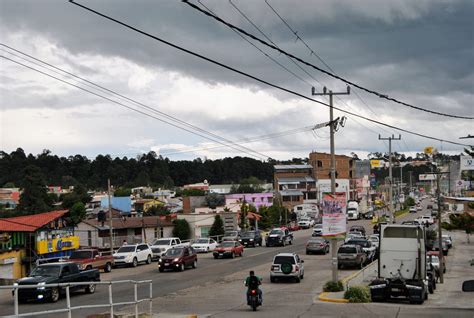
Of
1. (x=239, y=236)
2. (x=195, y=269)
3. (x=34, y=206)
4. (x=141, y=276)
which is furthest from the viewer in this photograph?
(x=34, y=206)

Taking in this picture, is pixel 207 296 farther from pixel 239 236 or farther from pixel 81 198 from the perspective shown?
pixel 81 198

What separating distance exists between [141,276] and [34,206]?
213ft

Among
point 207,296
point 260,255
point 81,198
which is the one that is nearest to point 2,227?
point 207,296

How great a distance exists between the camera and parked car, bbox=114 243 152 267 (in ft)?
145

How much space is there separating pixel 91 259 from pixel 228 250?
48.2 feet

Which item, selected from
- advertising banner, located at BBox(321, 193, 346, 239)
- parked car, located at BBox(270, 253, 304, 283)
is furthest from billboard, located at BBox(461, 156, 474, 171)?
advertising banner, located at BBox(321, 193, 346, 239)

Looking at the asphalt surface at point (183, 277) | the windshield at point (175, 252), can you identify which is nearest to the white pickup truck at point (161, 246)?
the asphalt surface at point (183, 277)

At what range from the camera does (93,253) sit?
127 feet

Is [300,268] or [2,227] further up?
[2,227]

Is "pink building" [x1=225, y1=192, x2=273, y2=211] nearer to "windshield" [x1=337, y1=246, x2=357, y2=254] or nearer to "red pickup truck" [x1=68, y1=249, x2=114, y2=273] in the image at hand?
"windshield" [x1=337, y1=246, x2=357, y2=254]

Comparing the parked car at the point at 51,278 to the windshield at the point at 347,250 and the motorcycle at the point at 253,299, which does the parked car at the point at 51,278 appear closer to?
the motorcycle at the point at 253,299

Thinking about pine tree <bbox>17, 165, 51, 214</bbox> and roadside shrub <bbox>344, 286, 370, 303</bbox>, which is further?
pine tree <bbox>17, 165, 51, 214</bbox>

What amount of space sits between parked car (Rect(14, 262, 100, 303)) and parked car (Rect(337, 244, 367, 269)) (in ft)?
60.2

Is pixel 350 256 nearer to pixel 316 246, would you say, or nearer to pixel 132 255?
pixel 316 246
